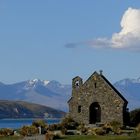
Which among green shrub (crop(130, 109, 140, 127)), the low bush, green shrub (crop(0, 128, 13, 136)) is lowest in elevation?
green shrub (crop(0, 128, 13, 136))

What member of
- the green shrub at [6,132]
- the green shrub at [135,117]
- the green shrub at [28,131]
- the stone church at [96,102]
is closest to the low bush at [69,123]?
the stone church at [96,102]

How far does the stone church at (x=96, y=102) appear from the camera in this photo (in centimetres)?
8731

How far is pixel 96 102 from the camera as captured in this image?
88812 millimetres

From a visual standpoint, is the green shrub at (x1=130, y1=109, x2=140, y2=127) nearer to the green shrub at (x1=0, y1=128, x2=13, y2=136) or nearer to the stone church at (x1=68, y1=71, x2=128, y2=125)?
the stone church at (x1=68, y1=71, x2=128, y2=125)

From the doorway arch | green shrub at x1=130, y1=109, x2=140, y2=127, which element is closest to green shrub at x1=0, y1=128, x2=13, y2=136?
the doorway arch

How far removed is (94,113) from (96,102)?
2.05m

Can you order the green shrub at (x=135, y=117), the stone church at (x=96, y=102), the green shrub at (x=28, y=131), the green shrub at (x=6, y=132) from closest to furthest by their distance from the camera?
the green shrub at (x=28, y=131) < the green shrub at (x=6, y=132) < the stone church at (x=96, y=102) < the green shrub at (x=135, y=117)

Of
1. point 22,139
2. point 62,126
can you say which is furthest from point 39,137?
point 62,126

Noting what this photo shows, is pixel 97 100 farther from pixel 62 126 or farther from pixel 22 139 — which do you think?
pixel 22 139

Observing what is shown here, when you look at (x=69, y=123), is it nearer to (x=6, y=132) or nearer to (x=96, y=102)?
(x=96, y=102)

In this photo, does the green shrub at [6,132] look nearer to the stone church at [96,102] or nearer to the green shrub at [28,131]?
the green shrub at [28,131]

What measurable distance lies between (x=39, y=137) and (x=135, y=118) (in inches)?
1228

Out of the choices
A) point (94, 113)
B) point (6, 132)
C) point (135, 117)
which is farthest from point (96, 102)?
point (6, 132)

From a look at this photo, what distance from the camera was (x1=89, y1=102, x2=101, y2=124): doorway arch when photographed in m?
89.5
